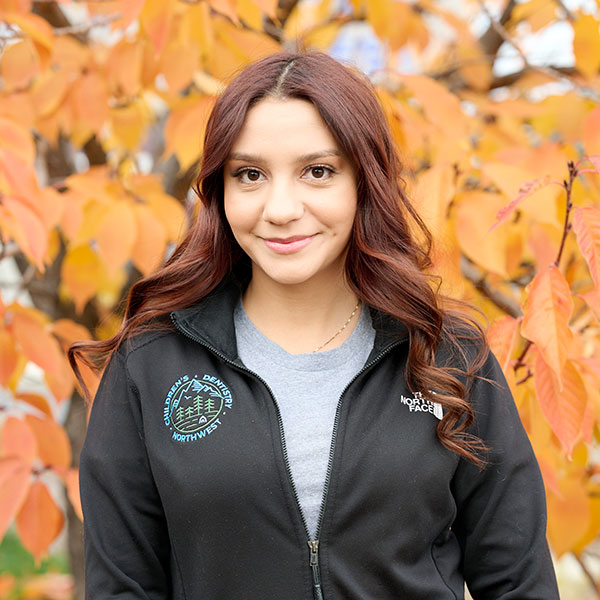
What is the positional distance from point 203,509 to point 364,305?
0.55 meters

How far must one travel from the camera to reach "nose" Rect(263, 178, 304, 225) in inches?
60.4

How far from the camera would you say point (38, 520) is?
6.70 ft

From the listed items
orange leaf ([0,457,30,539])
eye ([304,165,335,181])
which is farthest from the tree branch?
orange leaf ([0,457,30,539])

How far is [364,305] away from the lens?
70.6 inches

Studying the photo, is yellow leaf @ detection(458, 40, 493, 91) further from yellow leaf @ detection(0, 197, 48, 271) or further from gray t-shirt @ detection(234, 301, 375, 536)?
yellow leaf @ detection(0, 197, 48, 271)

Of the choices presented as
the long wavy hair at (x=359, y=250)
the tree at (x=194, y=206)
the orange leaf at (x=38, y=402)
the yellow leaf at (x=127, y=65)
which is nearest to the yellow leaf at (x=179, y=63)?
the tree at (x=194, y=206)

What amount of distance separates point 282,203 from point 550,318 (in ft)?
1.73

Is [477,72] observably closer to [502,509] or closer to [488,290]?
[488,290]

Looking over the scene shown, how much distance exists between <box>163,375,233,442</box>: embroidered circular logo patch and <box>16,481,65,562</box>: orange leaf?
0.62 meters

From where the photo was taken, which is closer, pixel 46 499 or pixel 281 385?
pixel 281 385

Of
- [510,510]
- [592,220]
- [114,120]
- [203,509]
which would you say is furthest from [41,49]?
[510,510]

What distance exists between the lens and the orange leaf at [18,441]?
1.99m

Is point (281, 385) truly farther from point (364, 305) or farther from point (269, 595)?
point (269, 595)

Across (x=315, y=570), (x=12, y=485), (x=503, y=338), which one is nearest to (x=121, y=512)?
(x=315, y=570)
